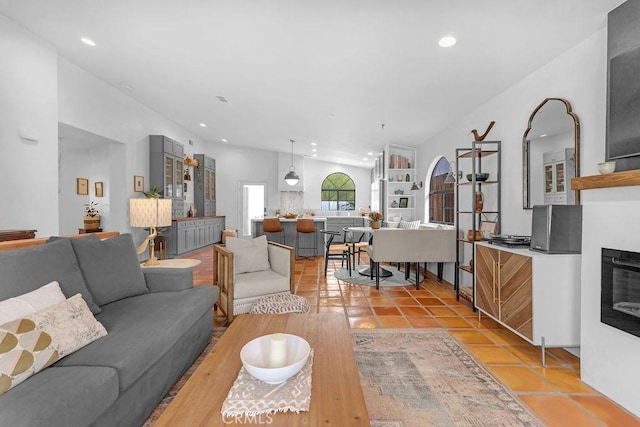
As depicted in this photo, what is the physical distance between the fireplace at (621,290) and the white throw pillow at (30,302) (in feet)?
10.4

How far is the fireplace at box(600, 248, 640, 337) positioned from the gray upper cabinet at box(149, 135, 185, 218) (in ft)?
21.7

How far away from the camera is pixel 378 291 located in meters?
4.31

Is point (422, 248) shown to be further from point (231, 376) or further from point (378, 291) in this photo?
point (231, 376)

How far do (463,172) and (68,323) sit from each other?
15.2 ft

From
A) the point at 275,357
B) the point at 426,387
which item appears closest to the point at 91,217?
the point at 275,357

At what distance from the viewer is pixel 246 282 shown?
3.07m

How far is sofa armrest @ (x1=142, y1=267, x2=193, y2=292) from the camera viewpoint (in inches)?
102

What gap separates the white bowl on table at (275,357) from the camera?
1.26 meters

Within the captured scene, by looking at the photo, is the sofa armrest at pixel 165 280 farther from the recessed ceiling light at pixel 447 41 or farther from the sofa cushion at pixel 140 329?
the recessed ceiling light at pixel 447 41

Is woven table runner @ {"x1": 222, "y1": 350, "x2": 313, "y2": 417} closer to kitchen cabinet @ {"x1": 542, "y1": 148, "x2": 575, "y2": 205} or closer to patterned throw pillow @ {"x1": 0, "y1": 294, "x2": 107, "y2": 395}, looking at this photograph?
patterned throw pillow @ {"x1": 0, "y1": 294, "x2": 107, "y2": 395}

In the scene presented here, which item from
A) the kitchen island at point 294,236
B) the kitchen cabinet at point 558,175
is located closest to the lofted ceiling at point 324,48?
the kitchen cabinet at point 558,175

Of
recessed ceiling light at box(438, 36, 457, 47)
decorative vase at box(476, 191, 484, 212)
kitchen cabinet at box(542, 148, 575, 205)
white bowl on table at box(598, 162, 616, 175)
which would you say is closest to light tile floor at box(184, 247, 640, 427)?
decorative vase at box(476, 191, 484, 212)

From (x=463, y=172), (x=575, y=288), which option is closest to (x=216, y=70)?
(x=463, y=172)

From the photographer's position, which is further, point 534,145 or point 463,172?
point 463,172
